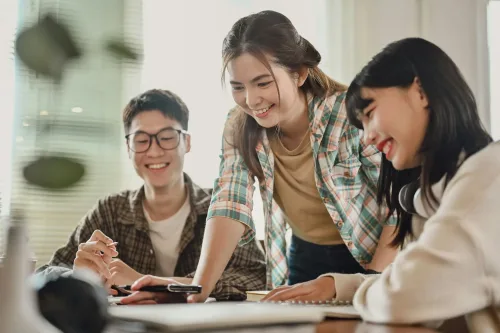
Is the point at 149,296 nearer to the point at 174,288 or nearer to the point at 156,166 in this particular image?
the point at 174,288

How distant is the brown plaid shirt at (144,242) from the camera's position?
1.51 meters

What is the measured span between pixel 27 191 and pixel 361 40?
74.4 inches

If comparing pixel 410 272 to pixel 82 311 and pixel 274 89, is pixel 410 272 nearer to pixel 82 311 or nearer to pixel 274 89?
pixel 82 311

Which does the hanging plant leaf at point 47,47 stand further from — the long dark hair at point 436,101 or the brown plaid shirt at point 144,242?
the brown plaid shirt at point 144,242

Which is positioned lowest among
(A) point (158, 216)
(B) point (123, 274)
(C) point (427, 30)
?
(B) point (123, 274)

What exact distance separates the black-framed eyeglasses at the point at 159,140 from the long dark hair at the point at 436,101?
0.88 m

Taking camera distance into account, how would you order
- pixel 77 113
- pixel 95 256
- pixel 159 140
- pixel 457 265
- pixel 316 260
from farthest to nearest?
pixel 159 140
pixel 316 260
pixel 95 256
pixel 457 265
pixel 77 113

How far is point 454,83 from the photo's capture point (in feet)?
2.43

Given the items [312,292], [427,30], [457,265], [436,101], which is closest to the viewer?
[457,265]

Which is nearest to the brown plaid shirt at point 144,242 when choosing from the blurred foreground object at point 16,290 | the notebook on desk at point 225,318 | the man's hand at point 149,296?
the man's hand at point 149,296

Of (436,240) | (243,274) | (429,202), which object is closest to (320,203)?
(243,274)

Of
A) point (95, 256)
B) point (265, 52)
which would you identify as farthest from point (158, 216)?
point (265, 52)

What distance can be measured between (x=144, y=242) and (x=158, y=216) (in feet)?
0.28

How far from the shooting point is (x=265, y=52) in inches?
47.9
